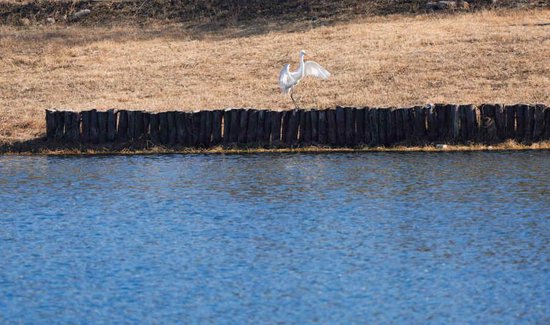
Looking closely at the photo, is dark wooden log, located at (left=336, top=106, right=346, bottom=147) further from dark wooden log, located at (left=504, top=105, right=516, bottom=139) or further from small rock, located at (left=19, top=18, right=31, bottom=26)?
small rock, located at (left=19, top=18, right=31, bottom=26)

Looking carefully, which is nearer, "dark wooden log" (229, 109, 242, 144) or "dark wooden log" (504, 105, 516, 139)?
"dark wooden log" (504, 105, 516, 139)

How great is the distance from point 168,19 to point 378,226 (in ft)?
93.6

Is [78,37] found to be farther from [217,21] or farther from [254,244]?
[254,244]

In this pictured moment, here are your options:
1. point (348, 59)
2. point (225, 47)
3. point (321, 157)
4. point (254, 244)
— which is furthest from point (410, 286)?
point (225, 47)

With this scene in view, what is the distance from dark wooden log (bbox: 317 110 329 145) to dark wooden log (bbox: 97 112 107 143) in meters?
4.73

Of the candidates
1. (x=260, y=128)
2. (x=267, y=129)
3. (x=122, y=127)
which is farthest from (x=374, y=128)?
(x=122, y=127)

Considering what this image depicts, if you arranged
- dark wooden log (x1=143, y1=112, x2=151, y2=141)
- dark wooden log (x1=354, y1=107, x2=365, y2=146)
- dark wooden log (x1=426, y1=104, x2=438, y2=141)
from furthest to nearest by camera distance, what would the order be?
dark wooden log (x1=143, y1=112, x2=151, y2=141) < dark wooden log (x1=354, y1=107, x2=365, y2=146) < dark wooden log (x1=426, y1=104, x2=438, y2=141)

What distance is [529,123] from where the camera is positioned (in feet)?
75.8

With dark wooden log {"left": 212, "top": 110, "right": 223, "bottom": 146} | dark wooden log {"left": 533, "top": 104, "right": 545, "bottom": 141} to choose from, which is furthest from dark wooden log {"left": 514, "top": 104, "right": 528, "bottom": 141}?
dark wooden log {"left": 212, "top": 110, "right": 223, "bottom": 146}

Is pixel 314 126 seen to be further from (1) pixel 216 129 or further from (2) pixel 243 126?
(1) pixel 216 129

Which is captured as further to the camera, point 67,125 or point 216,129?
→ point 67,125

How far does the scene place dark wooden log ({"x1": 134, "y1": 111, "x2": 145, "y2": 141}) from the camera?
24266 mm

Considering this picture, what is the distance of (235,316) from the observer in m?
12.4

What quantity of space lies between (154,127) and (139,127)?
34 centimetres
